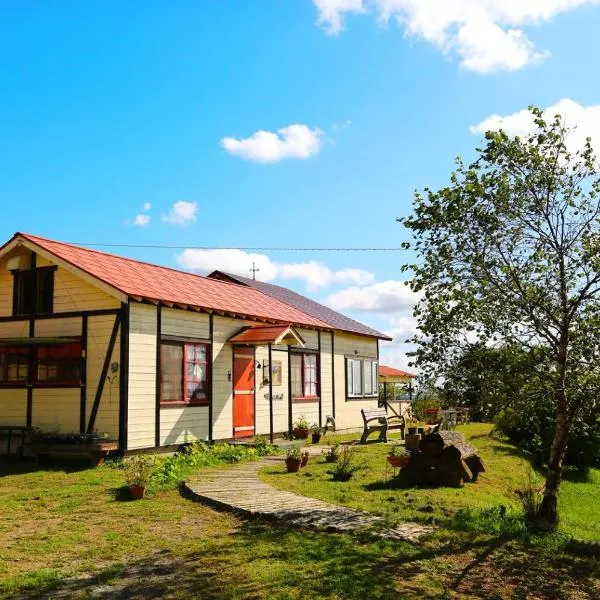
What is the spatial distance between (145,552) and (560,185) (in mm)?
6464

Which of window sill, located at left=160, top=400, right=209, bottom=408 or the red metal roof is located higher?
the red metal roof

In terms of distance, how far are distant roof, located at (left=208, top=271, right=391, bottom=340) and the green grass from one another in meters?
7.96

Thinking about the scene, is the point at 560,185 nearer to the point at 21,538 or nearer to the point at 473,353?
the point at 473,353

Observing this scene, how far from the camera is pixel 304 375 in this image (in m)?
19.9

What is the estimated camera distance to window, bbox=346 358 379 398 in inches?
895

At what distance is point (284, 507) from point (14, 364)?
944cm

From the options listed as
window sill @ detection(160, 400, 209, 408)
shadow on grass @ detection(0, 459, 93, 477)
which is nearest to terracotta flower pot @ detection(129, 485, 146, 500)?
shadow on grass @ detection(0, 459, 93, 477)

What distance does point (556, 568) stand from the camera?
6.59 meters

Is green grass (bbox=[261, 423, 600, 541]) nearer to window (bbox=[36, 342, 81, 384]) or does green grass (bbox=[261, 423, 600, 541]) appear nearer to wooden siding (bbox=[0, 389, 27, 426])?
window (bbox=[36, 342, 81, 384])

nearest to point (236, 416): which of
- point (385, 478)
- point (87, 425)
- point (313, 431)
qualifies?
point (313, 431)

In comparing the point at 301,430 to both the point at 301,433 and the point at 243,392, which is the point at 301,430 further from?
the point at 243,392

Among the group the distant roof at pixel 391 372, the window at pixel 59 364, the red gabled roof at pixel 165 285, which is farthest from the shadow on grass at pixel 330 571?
the distant roof at pixel 391 372

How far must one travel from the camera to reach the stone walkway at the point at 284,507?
24.4 feet

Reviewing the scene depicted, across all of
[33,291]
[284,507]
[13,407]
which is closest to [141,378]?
[13,407]
